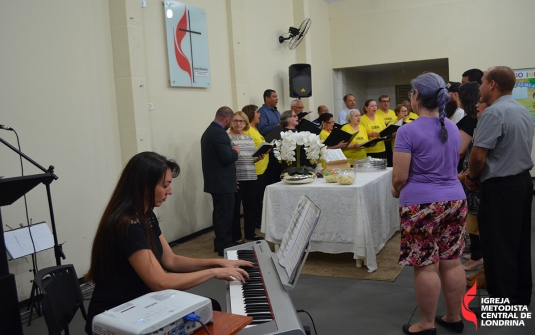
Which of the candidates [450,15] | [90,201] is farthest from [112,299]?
[450,15]

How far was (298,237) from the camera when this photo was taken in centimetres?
188

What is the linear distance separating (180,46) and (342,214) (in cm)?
275

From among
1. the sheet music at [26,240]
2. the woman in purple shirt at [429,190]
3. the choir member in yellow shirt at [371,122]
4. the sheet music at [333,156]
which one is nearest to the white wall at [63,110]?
the sheet music at [26,240]

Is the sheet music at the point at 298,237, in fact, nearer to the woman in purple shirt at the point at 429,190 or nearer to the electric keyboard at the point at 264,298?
the electric keyboard at the point at 264,298

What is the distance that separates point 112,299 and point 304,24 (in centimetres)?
721

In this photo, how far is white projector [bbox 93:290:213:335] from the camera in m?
1.23

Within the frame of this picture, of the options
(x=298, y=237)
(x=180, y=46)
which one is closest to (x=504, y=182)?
(x=298, y=237)

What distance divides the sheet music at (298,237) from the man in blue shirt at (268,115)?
4.49m

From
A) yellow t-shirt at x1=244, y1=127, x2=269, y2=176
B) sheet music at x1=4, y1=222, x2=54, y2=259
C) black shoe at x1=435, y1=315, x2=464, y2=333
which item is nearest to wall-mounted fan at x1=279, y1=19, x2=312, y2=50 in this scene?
yellow t-shirt at x1=244, y1=127, x2=269, y2=176

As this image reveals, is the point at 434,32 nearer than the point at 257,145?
No

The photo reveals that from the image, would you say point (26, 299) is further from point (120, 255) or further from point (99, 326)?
point (99, 326)

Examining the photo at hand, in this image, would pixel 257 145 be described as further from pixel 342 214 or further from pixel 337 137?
pixel 342 214

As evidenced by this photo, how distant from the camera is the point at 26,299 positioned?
3.73 metres

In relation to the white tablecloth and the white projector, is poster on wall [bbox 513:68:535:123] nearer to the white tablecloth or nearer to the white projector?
the white tablecloth
